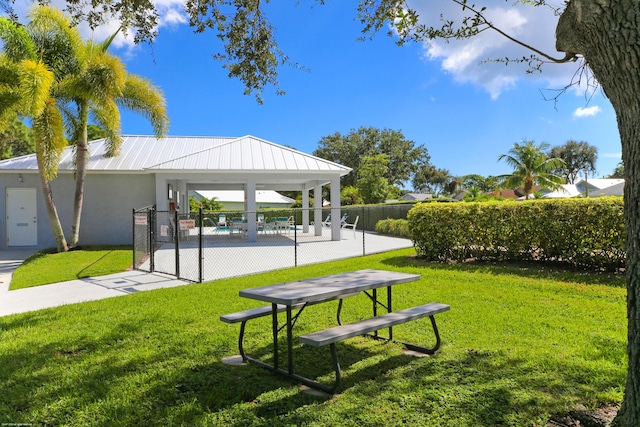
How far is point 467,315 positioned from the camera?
6203mm

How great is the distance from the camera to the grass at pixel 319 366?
3.45 m

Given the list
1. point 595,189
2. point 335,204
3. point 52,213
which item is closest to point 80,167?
point 52,213

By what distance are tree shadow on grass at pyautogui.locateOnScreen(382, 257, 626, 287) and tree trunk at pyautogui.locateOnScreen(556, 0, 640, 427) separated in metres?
6.11

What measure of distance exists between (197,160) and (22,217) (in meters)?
7.73

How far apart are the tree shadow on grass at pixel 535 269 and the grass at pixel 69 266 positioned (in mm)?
7736

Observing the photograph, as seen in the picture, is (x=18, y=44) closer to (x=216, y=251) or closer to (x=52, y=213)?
(x=52, y=213)

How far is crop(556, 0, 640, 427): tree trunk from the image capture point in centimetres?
242

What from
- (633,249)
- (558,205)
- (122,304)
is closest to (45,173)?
(122,304)

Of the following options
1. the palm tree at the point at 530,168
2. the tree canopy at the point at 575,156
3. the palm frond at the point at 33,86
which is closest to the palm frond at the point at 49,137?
the palm frond at the point at 33,86

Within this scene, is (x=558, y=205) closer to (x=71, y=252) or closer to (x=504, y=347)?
(x=504, y=347)

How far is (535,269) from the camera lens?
927 centimetres

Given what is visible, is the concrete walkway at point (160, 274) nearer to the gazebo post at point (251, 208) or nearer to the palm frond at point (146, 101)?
the gazebo post at point (251, 208)

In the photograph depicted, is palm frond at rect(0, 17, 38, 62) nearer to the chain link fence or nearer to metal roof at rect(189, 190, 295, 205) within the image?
the chain link fence

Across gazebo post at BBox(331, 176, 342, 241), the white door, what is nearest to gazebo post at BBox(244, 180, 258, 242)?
gazebo post at BBox(331, 176, 342, 241)
